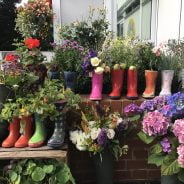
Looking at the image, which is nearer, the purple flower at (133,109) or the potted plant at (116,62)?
the purple flower at (133,109)

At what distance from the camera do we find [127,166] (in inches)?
90.4

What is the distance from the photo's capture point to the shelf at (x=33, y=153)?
1.83 m

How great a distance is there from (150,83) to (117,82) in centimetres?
27

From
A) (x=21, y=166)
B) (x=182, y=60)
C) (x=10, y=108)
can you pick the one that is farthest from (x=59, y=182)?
(x=182, y=60)

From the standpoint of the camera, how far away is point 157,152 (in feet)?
5.87

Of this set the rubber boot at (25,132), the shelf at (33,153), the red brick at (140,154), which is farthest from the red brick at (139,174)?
the rubber boot at (25,132)

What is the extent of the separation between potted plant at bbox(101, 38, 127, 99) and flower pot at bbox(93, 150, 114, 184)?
0.47 metres

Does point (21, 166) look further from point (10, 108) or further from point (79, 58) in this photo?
point (79, 58)

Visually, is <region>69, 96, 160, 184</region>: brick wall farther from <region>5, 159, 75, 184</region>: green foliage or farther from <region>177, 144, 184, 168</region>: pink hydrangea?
<region>177, 144, 184, 168</region>: pink hydrangea

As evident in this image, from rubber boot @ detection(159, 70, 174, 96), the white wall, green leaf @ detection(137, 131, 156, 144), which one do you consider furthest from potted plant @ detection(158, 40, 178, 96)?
green leaf @ detection(137, 131, 156, 144)

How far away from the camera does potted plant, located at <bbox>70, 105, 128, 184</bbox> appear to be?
1.95 metres

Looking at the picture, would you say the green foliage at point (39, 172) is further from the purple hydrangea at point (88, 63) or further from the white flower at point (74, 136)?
the purple hydrangea at point (88, 63)

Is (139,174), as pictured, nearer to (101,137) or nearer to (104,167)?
(104,167)

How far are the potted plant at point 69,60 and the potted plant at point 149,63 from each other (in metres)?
0.52
